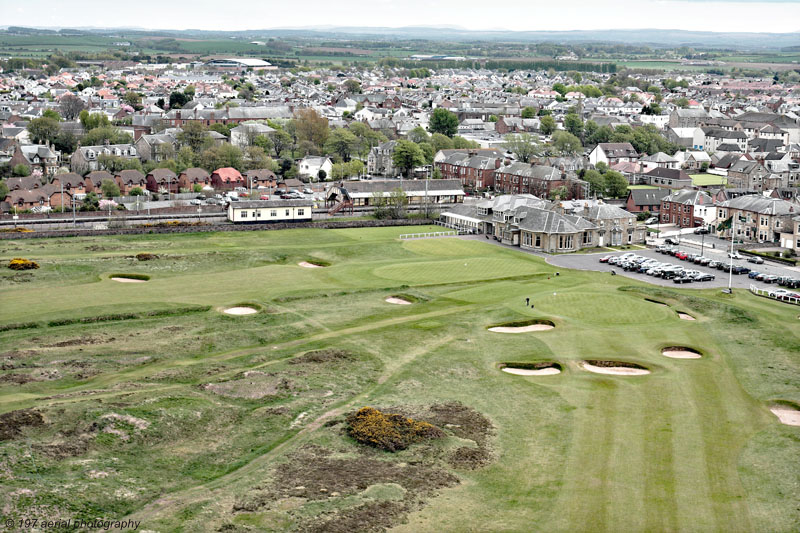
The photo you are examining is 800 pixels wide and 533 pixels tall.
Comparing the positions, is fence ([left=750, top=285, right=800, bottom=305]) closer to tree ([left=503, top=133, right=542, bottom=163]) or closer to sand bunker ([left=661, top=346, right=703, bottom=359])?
sand bunker ([left=661, top=346, right=703, bottom=359])

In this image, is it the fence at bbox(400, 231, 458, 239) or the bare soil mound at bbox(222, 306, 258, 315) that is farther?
the fence at bbox(400, 231, 458, 239)

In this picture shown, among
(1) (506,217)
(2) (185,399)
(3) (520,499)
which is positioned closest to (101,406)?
(2) (185,399)

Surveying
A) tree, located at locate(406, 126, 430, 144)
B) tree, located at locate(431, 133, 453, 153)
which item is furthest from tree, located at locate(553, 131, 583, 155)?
tree, located at locate(406, 126, 430, 144)

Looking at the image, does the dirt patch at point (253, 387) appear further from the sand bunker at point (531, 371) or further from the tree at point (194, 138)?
the tree at point (194, 138)

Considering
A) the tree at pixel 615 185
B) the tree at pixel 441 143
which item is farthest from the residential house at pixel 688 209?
the tree at pixel 441 143

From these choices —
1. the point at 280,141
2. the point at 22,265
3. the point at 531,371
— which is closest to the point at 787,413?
the point at 531,371
